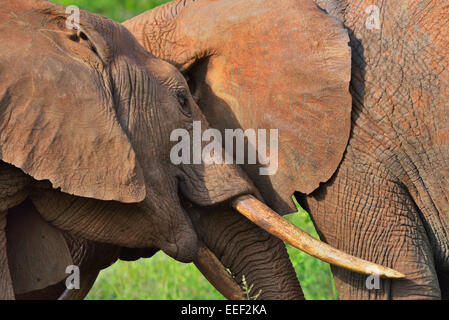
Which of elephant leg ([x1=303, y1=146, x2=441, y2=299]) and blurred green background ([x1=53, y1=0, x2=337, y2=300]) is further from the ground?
elephant leg ([x1=303, y1=146, x2=441, y2=299])

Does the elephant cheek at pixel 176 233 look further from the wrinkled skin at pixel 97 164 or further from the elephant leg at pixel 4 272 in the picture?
the elephant leg at pixel 4 272

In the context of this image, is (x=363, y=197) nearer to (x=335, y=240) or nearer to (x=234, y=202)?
(x=335, y=240)

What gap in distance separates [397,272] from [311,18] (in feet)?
3.23

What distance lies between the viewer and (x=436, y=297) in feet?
12.5

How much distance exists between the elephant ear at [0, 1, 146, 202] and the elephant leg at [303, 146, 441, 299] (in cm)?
85

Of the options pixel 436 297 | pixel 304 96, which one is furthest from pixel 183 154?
pixel 436 297

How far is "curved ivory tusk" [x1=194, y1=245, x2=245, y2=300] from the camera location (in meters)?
3.94

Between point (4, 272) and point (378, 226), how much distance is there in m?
1.41

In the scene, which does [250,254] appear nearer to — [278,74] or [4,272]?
[278,74]

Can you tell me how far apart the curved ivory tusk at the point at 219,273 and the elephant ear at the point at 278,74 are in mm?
324

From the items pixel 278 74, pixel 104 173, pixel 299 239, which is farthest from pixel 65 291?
pixel 278 74

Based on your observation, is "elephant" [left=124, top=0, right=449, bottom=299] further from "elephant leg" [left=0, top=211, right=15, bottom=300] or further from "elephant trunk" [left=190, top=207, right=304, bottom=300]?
"elephant leg" [left=0, top=211, right=15, bottom=300]

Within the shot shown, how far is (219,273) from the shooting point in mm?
3951

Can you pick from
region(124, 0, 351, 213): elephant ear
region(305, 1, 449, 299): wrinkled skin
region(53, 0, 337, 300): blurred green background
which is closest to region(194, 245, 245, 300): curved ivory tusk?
region(124, 0, 351, 213): elephant ear
